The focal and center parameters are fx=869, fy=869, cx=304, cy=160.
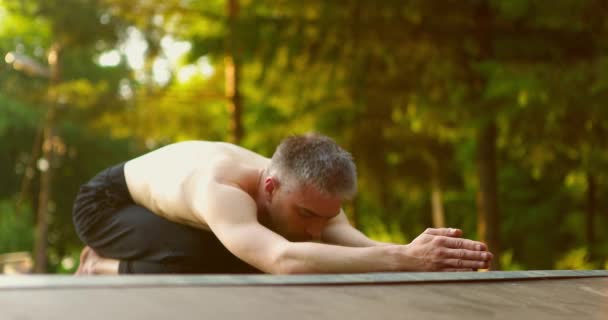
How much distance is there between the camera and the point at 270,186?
3.38m

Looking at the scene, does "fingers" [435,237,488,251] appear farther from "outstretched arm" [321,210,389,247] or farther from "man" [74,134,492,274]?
"outstretched arm" [321,210,389,247]

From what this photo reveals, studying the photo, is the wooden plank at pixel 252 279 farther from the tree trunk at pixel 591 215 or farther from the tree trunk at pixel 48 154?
the tree trunk at pixel 48 154

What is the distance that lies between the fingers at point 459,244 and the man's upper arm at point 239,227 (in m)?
0.53

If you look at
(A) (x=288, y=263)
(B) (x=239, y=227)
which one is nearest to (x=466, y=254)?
(A) (x=288, y=263)

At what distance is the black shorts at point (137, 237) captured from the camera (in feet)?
12.0

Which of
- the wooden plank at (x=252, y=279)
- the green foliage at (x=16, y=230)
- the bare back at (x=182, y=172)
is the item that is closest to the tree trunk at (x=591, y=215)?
the bare back at (x=182, y=172)

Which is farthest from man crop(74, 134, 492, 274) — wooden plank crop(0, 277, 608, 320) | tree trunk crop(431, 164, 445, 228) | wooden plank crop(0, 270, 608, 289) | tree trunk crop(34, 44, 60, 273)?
tree trunk crop(34, 44, 60, 273)

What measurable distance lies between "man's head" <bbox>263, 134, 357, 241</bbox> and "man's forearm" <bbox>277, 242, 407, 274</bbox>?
42cm

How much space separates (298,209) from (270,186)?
0.51 feet

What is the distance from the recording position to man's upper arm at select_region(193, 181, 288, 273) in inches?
114

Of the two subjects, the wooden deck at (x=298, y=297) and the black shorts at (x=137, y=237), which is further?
the black shorts at (x=137, y=237)

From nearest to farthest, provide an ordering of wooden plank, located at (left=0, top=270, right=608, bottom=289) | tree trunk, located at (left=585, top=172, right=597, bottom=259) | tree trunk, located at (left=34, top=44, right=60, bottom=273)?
wooden plank, located at (left=0, top=270, right=608, bottom=289), tree trunk, located at (left=585, top=172, right=597, bottom=259), tree trunk, located at (left=34, top=44, right=60, bottom=273)

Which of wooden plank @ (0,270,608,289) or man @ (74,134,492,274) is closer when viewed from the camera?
wooden plank @ (0,270,608,289)

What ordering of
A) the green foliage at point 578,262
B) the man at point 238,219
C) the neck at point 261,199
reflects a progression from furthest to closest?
1. the green foliage at point 578,262
2. the neck at point 261,199
3. the man at point 238,219
